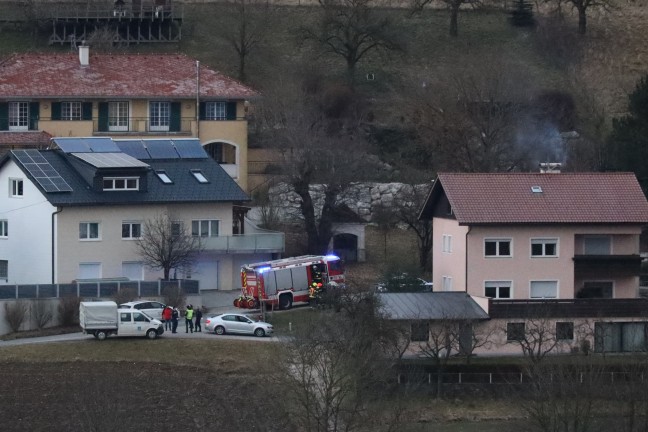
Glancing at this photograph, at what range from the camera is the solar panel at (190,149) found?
216 feet

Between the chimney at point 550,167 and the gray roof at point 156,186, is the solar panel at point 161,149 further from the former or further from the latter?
the chimney at point 550,167

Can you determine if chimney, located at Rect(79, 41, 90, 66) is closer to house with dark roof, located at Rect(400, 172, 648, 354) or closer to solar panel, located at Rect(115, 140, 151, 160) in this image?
solar panel, located at Rect(115, 140, 151, 160)

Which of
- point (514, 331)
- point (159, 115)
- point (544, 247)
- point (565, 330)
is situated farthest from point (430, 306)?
point (159, 115)

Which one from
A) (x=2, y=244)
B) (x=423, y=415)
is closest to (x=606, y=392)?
(x=423, y=415)

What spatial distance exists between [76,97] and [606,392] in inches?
1158

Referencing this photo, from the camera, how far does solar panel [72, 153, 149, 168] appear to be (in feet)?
204

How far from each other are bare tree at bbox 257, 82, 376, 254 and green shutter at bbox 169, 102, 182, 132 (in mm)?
3624

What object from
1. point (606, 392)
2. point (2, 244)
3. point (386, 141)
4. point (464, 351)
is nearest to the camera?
point (606, 392)

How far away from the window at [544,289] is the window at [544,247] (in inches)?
32.4

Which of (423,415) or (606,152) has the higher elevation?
(606,152)

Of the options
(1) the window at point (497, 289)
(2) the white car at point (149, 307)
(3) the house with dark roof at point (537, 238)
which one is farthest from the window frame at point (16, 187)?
(1) the window at point (497, 289)

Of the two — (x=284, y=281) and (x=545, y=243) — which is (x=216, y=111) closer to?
(x=284, y=281)

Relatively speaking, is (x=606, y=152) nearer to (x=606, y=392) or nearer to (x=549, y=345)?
(x=549, y=345)

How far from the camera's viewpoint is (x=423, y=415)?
165ft
